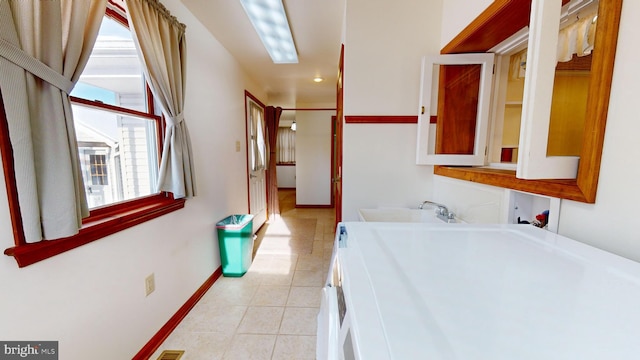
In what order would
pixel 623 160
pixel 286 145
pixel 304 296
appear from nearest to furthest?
pixel 623 160
pixel 304 296
pixel 286 145

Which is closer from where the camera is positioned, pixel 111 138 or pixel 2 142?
pixel 2 142

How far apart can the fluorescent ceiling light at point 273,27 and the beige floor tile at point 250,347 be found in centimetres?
241

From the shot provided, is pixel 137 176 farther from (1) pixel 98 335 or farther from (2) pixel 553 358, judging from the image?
(2) pixel 553 358

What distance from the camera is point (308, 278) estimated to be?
2357mm

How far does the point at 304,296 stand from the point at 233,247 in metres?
0.87

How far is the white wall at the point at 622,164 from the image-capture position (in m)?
0.69

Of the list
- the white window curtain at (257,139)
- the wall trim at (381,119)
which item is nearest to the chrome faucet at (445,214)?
the wall trim at (381,119)

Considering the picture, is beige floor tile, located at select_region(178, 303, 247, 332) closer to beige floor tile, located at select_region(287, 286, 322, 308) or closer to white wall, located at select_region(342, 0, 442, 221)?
beige floor tile, located at select_region(287, 286, 322, 308)

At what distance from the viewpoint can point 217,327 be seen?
1.71m

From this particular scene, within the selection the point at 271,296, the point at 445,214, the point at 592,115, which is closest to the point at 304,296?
the point at 271,296

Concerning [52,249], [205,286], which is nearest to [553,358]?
[52,249]

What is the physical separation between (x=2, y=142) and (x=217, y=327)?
60.8 inches

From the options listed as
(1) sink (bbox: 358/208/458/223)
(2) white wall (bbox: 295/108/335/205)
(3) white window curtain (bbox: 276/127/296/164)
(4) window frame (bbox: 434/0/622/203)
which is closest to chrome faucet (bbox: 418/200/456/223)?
(1) sink (bbox: 358/208/458/223)

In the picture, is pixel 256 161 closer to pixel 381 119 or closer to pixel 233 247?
pixel 233 247
